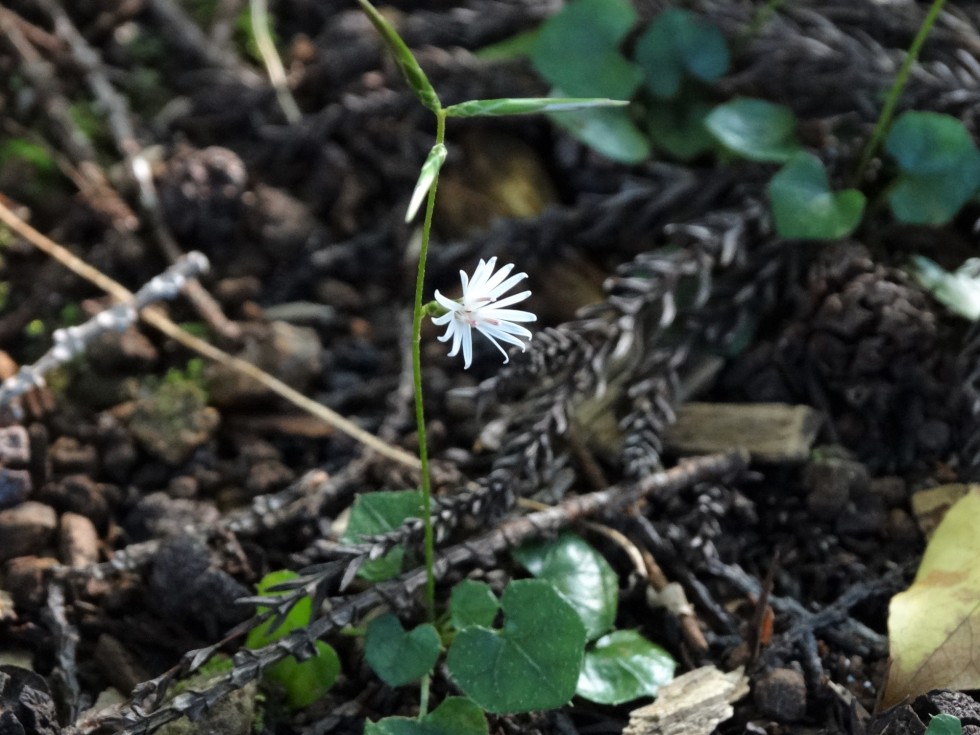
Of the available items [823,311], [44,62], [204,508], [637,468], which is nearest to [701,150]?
[823,311]

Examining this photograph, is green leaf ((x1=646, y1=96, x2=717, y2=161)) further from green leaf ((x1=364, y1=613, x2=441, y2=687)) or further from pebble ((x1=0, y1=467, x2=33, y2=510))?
pebble ((x1=0, y1=467, x2=33, y2=510))

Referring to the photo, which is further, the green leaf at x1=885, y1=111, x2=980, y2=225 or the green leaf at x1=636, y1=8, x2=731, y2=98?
the green leaf at x1=636, y1=8, x2=731, y2=98

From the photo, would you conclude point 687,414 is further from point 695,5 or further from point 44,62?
point 44,62

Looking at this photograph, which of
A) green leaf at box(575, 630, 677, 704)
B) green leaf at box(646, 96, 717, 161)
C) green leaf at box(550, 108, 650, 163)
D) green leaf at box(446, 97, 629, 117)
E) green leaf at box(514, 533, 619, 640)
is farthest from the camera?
green leaf at box(646, 96, 717, 161)

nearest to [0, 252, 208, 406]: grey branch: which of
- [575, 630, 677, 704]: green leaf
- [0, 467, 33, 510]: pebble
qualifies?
[0, 467, 33, 510]: pebble

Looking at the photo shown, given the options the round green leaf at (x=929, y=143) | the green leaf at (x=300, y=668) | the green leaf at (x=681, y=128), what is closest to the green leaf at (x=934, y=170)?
the round green leaf at (x=929, y=143)

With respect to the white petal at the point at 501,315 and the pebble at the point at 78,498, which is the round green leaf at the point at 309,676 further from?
the white petal at the point at 501,315
